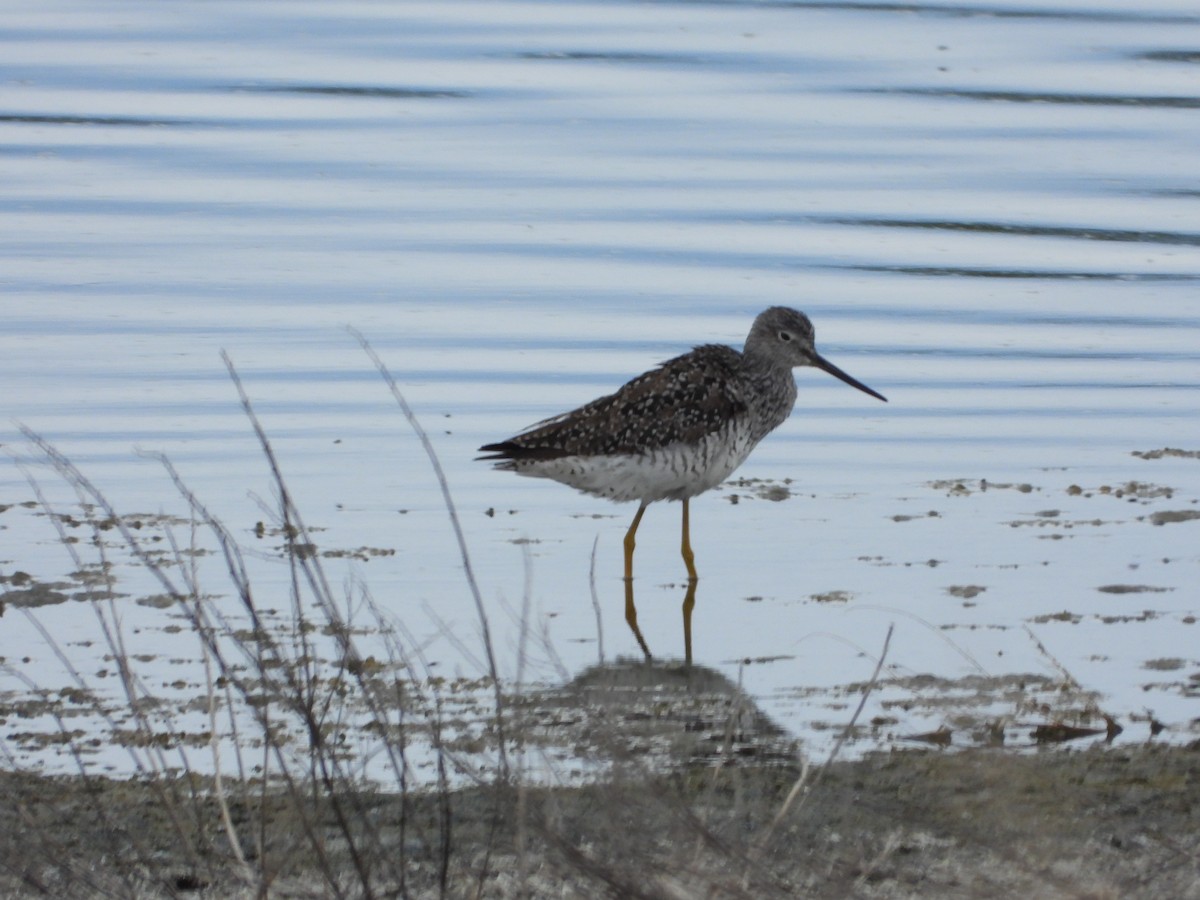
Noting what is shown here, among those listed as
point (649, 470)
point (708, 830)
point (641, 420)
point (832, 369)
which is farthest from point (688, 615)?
point (708, 830)

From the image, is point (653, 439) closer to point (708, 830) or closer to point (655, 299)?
point (708, 830)

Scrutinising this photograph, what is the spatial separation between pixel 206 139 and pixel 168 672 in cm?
1218

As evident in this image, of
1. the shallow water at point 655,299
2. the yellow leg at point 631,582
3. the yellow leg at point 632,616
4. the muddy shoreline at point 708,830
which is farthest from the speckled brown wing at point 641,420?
the muddy shoreline at point 708,830

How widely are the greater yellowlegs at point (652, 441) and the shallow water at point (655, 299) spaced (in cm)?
32

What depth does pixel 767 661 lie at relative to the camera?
775 centimetres

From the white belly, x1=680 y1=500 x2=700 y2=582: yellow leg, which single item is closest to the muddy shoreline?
x1=680 y1=500 x2=700 y2=582: yellow leg

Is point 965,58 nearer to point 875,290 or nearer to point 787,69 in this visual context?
point 787,69

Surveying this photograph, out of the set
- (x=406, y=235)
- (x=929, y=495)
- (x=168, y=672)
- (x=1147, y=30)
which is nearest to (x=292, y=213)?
(x=406, y=235)

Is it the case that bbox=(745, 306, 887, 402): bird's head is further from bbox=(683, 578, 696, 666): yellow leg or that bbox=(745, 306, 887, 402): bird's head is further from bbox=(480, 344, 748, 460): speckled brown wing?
bbox=(683, 578, 696, 666): yellow leg

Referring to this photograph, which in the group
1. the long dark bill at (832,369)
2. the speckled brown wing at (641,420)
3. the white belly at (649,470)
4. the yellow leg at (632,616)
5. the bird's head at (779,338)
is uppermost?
the bird's head at (779,338)

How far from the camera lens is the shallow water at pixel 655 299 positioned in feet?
27.6

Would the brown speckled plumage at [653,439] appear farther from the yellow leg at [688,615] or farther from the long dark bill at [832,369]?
the long dark bill at [832,369]

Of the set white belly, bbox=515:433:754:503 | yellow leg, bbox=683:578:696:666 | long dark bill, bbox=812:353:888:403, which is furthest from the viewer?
long dark bill, bbox=812:353:888:403

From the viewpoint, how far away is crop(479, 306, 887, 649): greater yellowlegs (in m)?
9.11
